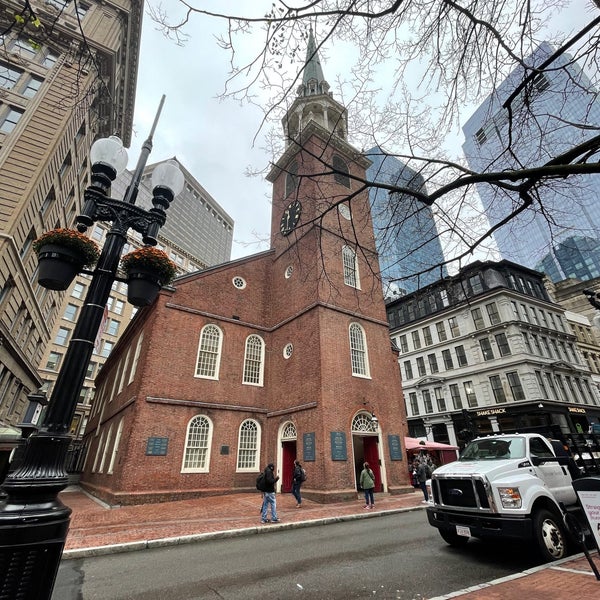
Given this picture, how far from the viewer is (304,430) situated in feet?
48.9

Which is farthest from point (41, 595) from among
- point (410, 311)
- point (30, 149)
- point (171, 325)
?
point (410, 311)

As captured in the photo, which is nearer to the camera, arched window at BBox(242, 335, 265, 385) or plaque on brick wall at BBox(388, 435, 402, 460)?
plaque on brick wall at BBox(388, 435, 402, 460)

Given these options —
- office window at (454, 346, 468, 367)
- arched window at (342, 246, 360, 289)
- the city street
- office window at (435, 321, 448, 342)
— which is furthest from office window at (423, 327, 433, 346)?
the city street

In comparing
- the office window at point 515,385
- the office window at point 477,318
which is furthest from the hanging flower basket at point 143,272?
the office window at point 477,318

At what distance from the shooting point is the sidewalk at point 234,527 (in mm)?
4191

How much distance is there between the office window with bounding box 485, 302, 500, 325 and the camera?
3161 centimetres

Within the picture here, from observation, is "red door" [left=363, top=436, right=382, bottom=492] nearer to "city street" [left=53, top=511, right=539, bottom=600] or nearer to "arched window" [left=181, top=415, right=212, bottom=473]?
"arched window" [left=181, top=415, right=212, bottom=473]

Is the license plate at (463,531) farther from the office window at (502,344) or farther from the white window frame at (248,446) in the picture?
the office window at (502,344)

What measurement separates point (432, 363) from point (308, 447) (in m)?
26.3

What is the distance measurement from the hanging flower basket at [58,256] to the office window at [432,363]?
37.3m

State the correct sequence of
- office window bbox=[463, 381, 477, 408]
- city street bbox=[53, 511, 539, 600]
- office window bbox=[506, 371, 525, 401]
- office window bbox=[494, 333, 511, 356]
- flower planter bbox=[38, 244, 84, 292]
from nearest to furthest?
1. flower planter bbox=[38, 244, 84, 292]
2. city street bbox=[53, 511, 539, 600]
3. office window bbox=[506, 371, 525, 401]
4. office window bbox=[494, 333, 511, 356]
5. office window bbox=[463, 381, 477, 408]

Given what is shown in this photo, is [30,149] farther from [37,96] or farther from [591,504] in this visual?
[591,504]

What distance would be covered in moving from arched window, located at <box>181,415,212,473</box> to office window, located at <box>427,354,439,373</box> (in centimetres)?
2799

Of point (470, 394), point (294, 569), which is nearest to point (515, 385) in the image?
point (470, 394)
